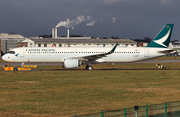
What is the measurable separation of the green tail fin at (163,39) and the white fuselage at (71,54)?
1676 mm

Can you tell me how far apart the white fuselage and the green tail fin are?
1.68 m

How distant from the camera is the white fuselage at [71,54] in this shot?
50.8 metres

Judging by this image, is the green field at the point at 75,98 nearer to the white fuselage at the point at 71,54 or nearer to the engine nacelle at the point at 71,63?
the engine nacelle at the point at 71,63

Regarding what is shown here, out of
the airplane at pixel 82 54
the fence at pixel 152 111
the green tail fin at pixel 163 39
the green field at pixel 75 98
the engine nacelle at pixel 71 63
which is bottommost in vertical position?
the green field at pixel 75 98

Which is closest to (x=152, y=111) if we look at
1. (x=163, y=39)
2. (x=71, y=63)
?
(x=71, y=63)

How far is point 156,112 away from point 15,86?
2086 centimetres

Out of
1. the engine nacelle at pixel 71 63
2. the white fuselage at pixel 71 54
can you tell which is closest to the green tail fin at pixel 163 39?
the white fuselage at pixel 71 54

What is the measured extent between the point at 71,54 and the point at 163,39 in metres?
19.0

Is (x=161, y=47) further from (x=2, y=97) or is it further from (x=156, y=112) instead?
(x=156, y=112)

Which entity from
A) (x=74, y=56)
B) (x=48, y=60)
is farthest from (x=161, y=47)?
(x=48, y=60)

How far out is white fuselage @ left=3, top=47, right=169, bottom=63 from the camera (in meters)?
50.8

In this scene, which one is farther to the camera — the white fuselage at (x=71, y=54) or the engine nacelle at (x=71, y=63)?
the white fuselage at (x=71, y=54)

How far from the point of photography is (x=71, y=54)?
169 ft

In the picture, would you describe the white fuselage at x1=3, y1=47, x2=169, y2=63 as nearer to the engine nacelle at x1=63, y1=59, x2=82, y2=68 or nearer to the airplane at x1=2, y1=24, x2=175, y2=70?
the airplane at x1=2, y1=24, x2=175, y2=70
